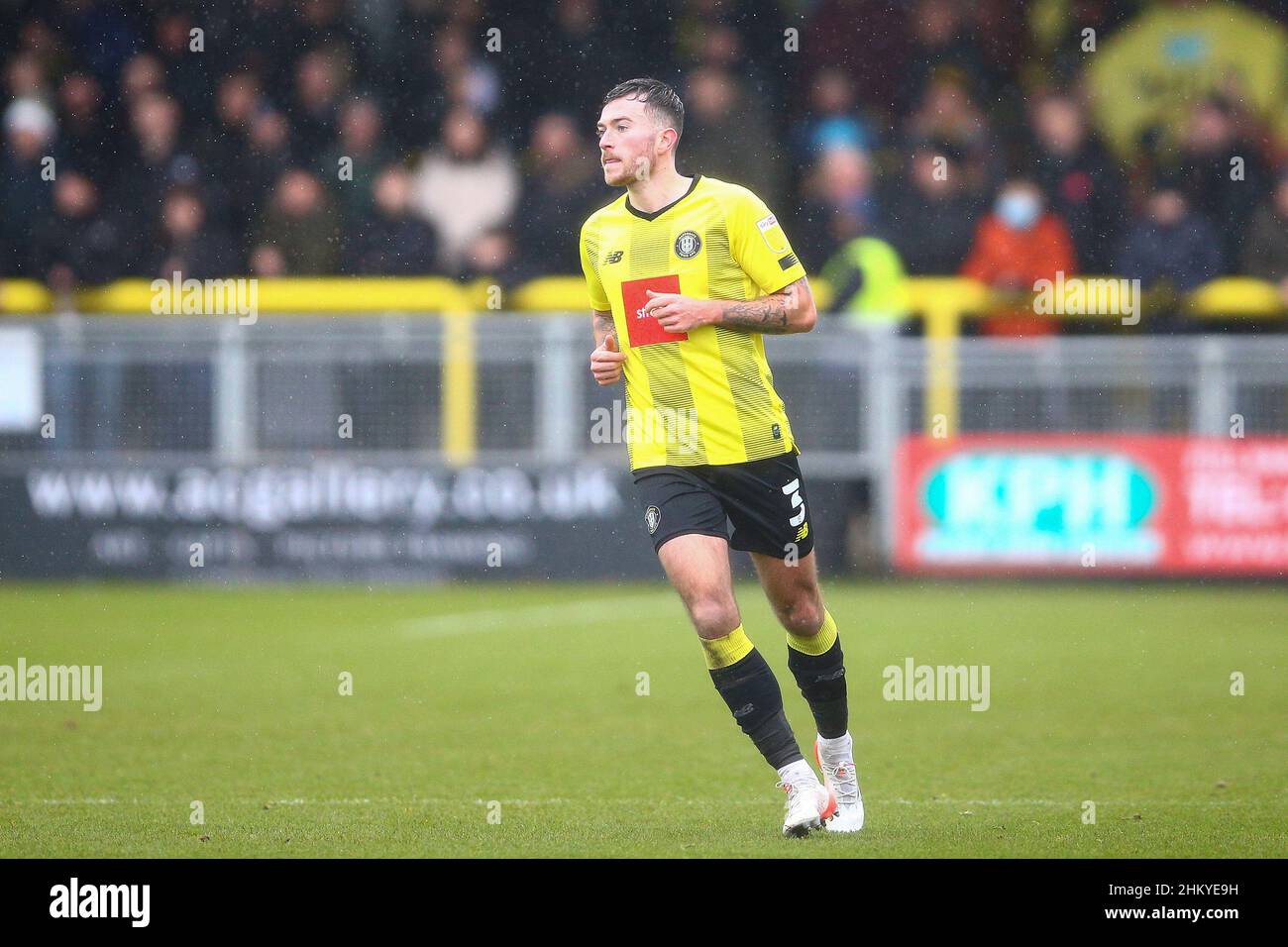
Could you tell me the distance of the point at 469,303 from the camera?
1481cm

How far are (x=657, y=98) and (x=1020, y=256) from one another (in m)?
8.95

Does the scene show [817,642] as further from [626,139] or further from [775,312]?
[626,139]

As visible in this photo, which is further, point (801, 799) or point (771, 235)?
point (771, 235)

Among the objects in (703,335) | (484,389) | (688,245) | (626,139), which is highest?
(484,389)

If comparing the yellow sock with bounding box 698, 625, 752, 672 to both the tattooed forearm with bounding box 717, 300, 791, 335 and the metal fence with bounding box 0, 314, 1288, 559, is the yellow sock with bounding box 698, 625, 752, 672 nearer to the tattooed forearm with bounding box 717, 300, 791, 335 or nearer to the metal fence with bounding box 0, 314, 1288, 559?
the tattooed forearm with bounding box 717, 300, 791, 335

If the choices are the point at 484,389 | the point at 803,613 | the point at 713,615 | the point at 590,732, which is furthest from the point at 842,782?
the point at 484,389

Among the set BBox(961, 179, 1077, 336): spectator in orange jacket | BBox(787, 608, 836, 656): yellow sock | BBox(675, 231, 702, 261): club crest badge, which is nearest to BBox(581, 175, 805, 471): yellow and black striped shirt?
BBox(675, 231, 702, 261): club crest badge

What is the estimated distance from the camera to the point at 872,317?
1440 cm

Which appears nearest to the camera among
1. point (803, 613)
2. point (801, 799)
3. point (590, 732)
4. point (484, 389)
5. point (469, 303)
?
point (801, 799)

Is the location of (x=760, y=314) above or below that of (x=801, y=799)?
above

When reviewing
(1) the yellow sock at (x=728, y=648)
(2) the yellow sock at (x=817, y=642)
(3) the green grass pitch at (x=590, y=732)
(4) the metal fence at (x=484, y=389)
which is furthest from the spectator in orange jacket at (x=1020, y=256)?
(1) the yellow sock at (x=728, y=648)

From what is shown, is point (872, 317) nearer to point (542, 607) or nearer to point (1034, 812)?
point (542, 607)

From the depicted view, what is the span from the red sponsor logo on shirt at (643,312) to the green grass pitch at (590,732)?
1.45 metres

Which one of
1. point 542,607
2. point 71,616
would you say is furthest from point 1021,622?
point 71,616
